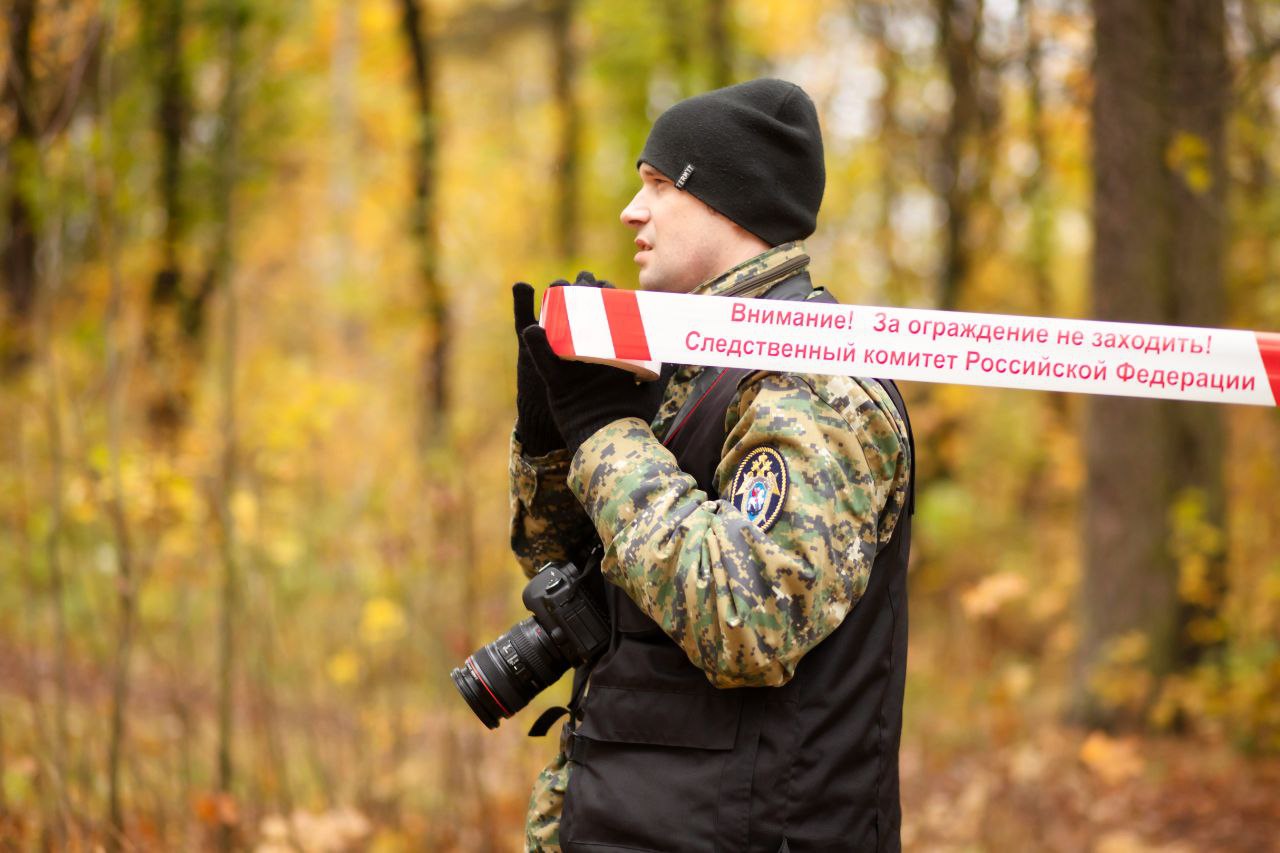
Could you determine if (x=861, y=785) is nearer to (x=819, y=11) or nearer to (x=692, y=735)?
(x=692, y=735)

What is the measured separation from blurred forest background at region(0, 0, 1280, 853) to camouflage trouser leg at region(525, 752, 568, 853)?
1.96m

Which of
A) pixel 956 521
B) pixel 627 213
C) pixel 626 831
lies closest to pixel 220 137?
pixel 956 521

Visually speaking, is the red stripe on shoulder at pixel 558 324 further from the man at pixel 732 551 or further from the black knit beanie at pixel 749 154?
the black knit beanie at pixel 749 154

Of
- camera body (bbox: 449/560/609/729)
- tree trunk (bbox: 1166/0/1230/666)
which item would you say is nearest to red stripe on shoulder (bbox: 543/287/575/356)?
camera body (bbox: 449/560/609/729)

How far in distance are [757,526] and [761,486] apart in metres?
0.07

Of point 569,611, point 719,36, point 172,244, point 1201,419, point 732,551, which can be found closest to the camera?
point 732,551

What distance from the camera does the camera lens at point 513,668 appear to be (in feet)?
7.07

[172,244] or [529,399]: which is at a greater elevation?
[172,244]

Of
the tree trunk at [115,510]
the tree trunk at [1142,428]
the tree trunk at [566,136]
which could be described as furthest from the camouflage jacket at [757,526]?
the tree trunk at [566,136]

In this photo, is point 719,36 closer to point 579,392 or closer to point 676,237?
point 676,237

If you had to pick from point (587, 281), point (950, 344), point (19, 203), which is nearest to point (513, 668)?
point (587, 281)

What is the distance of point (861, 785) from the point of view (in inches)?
75.1

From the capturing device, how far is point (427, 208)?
40.2 ft

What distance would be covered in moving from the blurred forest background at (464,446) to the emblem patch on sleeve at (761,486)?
254cm
